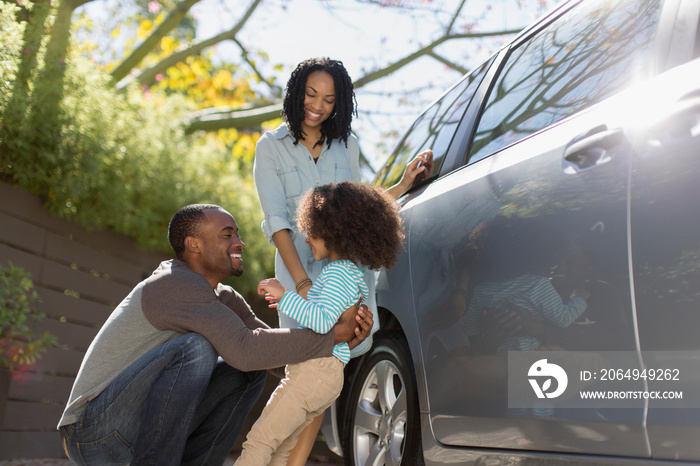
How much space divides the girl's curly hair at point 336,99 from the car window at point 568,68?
676mm

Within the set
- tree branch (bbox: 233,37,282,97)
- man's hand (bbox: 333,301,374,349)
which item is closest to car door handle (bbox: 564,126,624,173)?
man's hand (bbox: 333,301,374,349)

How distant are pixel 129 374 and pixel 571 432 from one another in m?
1.50

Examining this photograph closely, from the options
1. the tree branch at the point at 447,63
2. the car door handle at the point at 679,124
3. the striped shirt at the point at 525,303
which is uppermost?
the tree branch at the point at 447,63

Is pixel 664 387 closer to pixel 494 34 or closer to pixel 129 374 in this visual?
pixel 129 374

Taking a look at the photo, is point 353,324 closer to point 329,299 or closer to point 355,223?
point 329,299

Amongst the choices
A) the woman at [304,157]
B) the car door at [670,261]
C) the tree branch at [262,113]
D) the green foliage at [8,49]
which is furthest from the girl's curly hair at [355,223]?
the tree branch at [262,113]

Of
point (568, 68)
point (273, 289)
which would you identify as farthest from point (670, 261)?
point (273, 289)

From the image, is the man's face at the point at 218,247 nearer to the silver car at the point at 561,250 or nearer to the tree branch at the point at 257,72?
the silver car at the point at 561,250

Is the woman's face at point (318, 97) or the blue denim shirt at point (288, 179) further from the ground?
the woman's face at point (318, 97)

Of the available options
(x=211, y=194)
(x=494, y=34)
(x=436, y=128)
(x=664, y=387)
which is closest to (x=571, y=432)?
(x=664, y=387)

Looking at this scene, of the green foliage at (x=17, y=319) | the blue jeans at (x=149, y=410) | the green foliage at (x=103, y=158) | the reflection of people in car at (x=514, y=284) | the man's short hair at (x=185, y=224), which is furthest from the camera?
the green foliage at (x=103, y=158)

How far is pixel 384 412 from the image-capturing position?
2.67 meters

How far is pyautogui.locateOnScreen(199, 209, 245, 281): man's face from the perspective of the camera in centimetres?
254

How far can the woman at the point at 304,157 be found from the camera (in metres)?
2.73
